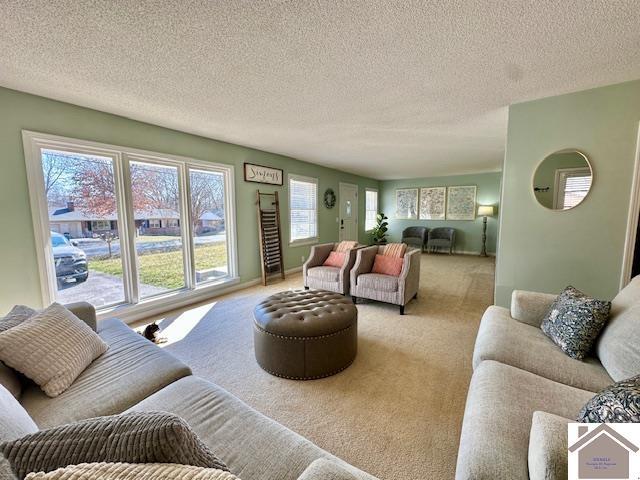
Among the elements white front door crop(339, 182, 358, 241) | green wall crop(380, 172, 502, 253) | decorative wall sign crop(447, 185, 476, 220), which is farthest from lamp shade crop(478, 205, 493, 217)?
white front door crop(339, 182, 358, 241)

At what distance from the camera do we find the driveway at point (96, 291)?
278 centimetres

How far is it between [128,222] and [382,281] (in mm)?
3173

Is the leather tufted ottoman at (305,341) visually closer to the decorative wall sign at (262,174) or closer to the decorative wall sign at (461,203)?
the decorative wall sign at (262,174)

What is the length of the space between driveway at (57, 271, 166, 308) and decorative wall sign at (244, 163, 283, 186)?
233 cm

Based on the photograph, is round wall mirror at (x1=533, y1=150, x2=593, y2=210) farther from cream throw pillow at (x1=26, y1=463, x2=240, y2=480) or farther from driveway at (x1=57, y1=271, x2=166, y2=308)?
driveway at (x1=57, y1=271, x2=166, y2=308)

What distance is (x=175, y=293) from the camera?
3594mm

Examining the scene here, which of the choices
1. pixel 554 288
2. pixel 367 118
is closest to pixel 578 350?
pixel 554 288

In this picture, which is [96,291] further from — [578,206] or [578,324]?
[578,206]

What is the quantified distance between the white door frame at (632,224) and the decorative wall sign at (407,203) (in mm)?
6123

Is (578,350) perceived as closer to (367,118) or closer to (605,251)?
(605,251)

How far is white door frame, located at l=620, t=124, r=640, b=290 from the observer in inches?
89.8

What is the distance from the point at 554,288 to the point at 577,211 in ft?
2.56

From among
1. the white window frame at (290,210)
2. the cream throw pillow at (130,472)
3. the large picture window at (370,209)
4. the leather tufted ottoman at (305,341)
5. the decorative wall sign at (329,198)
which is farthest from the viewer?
the large picture window at (370,209)

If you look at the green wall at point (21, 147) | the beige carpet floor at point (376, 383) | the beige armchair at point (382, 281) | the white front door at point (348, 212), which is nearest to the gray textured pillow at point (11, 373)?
the beige carpet floor at point (376, 383)
